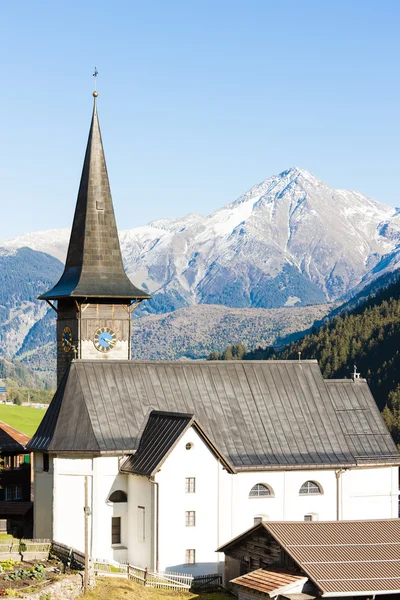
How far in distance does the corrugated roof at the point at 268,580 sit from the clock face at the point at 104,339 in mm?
22365

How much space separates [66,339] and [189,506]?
17263 mm

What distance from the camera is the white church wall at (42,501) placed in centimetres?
6606

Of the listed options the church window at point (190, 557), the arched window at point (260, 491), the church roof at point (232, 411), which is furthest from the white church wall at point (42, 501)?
the arched window at point (260, 491)

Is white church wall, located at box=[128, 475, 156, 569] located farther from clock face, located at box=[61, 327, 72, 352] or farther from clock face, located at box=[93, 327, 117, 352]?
clock face, located at box=[61, 327, 72, 352]

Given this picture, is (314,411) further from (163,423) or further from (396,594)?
(396,594)

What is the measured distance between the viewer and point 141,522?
64.1m

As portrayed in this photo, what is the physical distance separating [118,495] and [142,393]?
6189 mm

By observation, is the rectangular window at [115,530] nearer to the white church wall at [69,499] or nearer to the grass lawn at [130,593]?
the white church wall at [69,499]

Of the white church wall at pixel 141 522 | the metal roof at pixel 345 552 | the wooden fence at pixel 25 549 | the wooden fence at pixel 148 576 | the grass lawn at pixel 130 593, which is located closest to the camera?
the metal roof at pixel 345 552

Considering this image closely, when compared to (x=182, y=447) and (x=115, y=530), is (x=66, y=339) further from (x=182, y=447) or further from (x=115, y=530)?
(x=182, y=447)

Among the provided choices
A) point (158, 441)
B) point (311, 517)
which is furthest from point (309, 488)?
point (158, 441)

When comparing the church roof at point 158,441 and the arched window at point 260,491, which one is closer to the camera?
the church roof at point 158,441

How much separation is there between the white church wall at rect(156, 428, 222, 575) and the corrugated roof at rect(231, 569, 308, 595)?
22.4 ft

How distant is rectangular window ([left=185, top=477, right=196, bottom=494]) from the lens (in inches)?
2489
